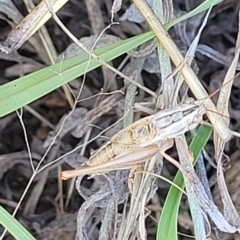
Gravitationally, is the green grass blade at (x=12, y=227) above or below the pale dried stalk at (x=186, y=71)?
below

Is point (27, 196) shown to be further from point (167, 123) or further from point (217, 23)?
point (217, 23)

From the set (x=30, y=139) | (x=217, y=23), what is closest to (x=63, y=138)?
(x=30, y=139)

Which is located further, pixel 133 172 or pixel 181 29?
pixel 181 29

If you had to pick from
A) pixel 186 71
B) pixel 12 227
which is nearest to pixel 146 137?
pixel 186 71

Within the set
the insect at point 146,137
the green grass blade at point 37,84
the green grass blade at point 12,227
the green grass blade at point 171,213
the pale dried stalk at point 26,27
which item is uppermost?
the pale dried stalk at point 26,27

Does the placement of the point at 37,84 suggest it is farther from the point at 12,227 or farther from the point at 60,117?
the point at 60,117

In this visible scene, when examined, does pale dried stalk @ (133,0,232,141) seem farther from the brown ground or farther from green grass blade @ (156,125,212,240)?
the brown ground

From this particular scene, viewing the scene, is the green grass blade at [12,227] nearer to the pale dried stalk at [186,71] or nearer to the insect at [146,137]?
the insect at [146,137]

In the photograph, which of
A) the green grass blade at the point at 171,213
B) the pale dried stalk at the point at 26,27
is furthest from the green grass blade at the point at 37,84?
the green grass blade at the point at 171,213
